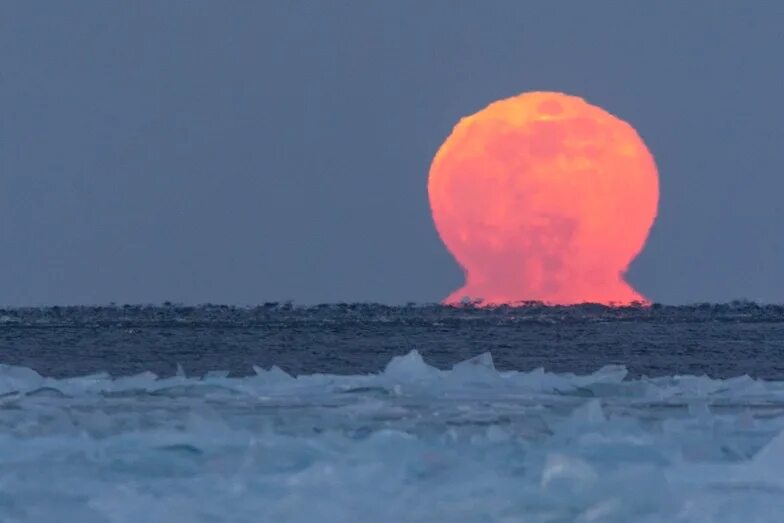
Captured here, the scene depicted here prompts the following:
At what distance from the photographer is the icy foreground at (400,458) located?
36.0ft

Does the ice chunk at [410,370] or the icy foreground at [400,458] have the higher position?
the ice chunk at [410,370]

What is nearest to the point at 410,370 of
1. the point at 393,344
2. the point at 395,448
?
the point at 395,448

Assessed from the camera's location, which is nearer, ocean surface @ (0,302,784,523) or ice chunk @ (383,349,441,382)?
ocean surface @ (0,302,784,523)

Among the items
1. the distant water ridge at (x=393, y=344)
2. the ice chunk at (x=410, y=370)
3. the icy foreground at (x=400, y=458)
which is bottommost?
the icy foreground at (x=400, y=458)

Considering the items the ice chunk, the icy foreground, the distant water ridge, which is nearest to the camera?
the icy foreground

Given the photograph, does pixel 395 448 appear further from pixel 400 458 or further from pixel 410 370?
pixel 410 370

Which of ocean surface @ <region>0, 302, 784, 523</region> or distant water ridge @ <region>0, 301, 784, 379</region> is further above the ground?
distant water ridge @ <region>0, 301, 784, 379</region>

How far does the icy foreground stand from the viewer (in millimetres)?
10961

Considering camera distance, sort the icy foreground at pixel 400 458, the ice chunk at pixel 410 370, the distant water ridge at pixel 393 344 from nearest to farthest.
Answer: the icy foreground at pixel 400 458 → the ice chunk at pixel 410 370 → the distant water ridge at pixel 393 344

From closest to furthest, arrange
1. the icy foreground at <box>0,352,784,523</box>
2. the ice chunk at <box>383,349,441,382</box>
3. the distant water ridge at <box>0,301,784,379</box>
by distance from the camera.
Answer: the icy foreground at <box>0,352,784,523</box>
the ice chunk at <box>383,349,441,382</box>
the distant water ridge at <box>0,301,784,379</box>

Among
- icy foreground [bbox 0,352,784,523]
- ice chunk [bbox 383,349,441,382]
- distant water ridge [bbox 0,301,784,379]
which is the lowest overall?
icy foreground [bbox 0,352,784,523]

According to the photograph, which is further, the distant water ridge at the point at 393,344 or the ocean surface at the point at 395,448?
the distant water ridge at the point at 393,344

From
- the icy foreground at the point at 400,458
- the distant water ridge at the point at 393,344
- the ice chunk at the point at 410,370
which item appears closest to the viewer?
the icy foreground at the point at 400,458

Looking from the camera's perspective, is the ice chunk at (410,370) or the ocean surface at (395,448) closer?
the ocean surface at (395,448)
